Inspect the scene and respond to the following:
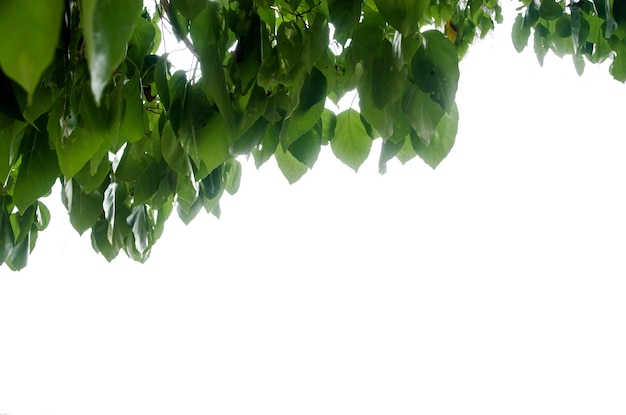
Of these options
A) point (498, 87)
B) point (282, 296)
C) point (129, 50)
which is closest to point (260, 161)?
point (129, 50)

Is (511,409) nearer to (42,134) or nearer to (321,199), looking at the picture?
(321,199)

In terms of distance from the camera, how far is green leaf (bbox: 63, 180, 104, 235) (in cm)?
57

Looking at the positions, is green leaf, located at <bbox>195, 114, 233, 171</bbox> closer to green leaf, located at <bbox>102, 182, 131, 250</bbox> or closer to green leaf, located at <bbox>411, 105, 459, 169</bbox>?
green leaf, located at <bbox>411, 105, 459, 169</bbox>

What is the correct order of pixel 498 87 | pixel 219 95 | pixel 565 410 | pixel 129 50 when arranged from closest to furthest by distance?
1. pixel 219 95
2. pixel 129 50
3. pixel 565 410
4. pixel 498 87

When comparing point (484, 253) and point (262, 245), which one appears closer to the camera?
point (484, 253)

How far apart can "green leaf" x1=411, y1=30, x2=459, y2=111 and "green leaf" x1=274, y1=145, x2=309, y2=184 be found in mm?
196

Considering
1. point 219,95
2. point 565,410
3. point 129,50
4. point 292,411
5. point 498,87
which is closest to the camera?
point 219,95

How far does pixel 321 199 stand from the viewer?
5.62 feet

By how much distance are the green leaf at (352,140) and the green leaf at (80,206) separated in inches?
9.4

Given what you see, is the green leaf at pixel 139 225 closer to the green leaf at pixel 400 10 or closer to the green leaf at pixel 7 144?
the green leaf at pixel 7 144

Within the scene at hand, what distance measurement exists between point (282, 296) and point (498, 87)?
822 mm

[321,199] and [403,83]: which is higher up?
[321,199]

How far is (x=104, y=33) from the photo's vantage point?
14 cm

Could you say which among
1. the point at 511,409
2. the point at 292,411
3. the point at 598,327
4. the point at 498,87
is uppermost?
the point at 498,87
